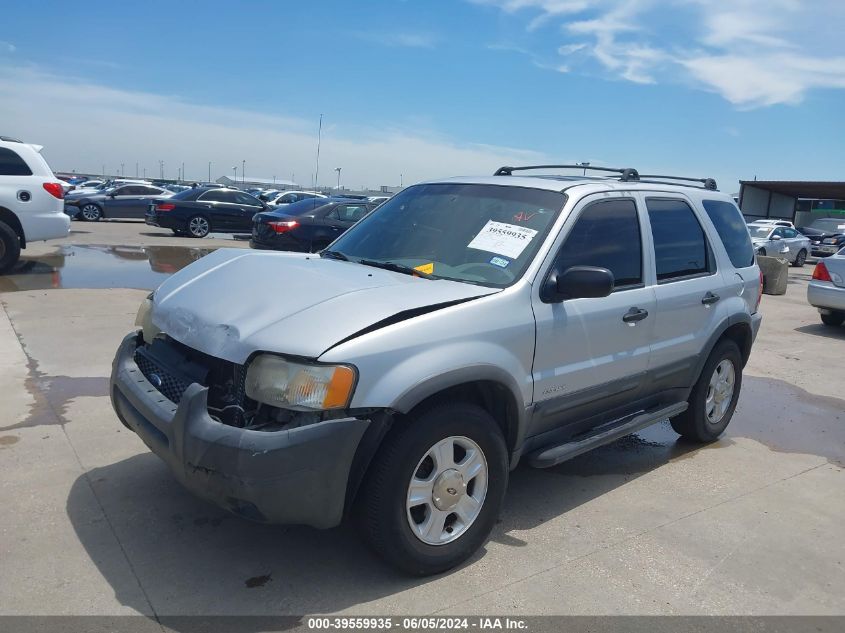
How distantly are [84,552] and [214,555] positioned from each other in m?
0.60

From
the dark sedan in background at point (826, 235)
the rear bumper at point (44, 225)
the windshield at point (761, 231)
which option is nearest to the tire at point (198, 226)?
the rear bumper at point (44, 225)

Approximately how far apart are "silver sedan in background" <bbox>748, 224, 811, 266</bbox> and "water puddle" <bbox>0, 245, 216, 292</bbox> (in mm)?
18731

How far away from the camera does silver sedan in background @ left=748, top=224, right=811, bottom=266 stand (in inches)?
960

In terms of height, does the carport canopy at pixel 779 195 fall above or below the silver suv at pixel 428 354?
above

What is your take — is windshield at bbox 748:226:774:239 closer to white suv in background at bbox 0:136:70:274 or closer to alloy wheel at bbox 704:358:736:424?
alloy wheel at bbox 704:358:736:424

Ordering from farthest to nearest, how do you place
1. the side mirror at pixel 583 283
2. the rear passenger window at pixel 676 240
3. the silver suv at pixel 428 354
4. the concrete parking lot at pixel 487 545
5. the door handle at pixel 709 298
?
the door handle at pixel 709 298 < the rear passenger window at pixel 676 240 < the side mirror at pixel 583 283 < the concrete parking lot at pixel 487 545 < the silver suv at pixel 428 354

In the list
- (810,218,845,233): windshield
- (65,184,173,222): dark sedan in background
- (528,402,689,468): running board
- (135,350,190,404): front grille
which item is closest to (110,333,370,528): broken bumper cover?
(135,350,190,404): front grille

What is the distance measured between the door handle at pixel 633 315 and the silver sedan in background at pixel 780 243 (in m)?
22.0

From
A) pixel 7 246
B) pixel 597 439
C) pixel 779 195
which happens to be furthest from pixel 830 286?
pixel 779 195

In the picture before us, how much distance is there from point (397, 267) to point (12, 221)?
921 cm

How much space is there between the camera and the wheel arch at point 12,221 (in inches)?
418

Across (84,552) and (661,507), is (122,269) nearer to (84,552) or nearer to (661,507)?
(84,552)

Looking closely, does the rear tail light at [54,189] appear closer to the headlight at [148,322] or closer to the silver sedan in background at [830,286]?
the headlight at [148,322]

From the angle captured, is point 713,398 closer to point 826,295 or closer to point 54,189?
point 826,295
